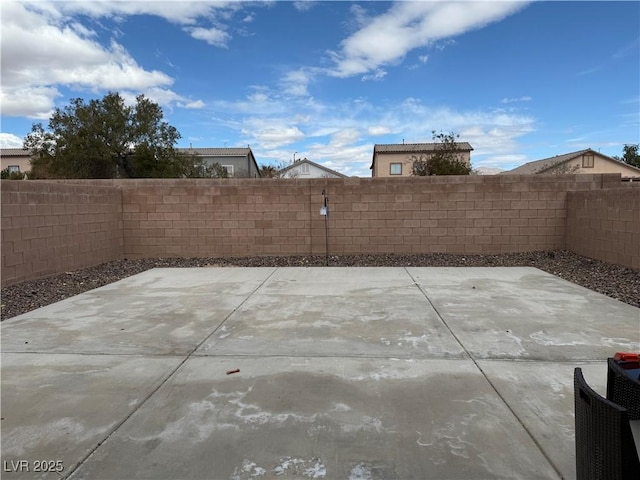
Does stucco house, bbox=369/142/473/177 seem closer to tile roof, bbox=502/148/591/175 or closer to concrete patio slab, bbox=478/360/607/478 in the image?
tile roof, bbox=502/148/591/175

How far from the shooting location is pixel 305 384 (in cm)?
390

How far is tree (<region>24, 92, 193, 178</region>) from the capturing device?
28297 mm

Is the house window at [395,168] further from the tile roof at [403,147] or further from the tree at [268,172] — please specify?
the tree at [268,172]

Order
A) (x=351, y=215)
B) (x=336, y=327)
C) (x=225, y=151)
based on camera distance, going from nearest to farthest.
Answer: (x=336, y=327)
(x=351, y=215)
(x=225, y=151)

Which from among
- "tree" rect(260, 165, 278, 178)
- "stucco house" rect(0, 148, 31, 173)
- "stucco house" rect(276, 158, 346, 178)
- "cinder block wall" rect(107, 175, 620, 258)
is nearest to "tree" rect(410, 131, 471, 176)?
"cinder block wall" rect(107, 175, 620, 258)

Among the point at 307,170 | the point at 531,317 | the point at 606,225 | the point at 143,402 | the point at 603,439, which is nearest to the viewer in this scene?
the point at 603,439

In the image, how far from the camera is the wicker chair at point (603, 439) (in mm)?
1810

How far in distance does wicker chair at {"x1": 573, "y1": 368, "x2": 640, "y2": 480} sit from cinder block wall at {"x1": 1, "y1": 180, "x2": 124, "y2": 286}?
8848 millimetres

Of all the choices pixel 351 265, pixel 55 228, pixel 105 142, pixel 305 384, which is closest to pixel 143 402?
pixel 305 384

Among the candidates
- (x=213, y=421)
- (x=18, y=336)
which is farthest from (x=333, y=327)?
(x=18, y=336)

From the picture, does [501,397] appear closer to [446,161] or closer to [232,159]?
[446,161]

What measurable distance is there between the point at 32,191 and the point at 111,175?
76.2 ft

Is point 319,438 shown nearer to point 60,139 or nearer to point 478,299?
point 478,299

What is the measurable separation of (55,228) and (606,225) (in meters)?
11.6
